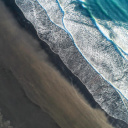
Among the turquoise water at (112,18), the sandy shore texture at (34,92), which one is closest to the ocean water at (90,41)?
the turquoise water at (112,18)

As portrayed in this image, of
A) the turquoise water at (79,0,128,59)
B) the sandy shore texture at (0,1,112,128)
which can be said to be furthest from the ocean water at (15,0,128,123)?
the sandy shore texture at (0,1,112,128)

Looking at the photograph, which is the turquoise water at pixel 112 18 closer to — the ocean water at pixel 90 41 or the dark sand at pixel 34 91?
the ocean water at pixel 90 41

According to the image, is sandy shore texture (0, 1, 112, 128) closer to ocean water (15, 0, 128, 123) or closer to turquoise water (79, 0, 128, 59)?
ocean water (15, 0, 128, 123)

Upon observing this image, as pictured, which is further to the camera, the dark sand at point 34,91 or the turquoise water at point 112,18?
the turquoise water at point 112,18

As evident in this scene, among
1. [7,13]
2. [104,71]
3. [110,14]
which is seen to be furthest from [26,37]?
[110,14]

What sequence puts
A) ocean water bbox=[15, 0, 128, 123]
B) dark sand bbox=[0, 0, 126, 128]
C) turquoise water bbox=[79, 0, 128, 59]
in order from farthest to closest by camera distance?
1. turquoise water bbox=[79, 0, 128, 59]
2. ocean water bbox=[15, 0, 128, 123]
3. dark sand bbox=[0, 0, 126, 128]

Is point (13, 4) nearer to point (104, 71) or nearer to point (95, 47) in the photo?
point (95, 47)

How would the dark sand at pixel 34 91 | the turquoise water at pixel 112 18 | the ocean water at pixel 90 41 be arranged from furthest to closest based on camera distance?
the turquoise water at pixel 112 18, the ocean water at pixel 90 41, the dark sand at pixel 34 91

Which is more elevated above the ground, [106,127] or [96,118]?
[96,118]
